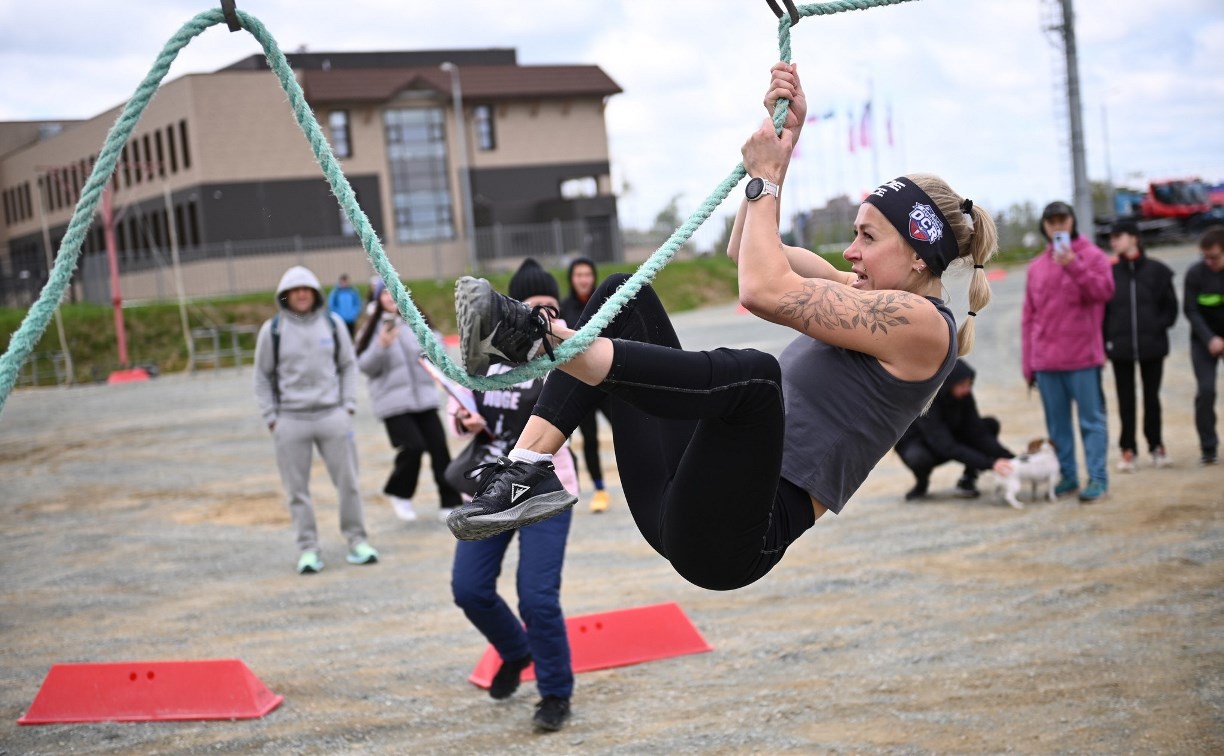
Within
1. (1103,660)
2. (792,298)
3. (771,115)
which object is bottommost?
(1103,660)

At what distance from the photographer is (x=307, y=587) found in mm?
8477

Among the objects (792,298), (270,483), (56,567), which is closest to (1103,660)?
(792,298)

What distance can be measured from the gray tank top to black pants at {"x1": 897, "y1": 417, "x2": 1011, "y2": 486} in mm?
6591

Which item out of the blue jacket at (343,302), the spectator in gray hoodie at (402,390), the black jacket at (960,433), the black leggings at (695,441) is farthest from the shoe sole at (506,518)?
the blue jacket at (343,302)

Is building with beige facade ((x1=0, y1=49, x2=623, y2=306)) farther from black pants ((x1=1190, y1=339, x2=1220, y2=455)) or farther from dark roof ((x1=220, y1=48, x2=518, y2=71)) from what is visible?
black pants ((x1=1190, y1=339, x2=1220, y2=455))

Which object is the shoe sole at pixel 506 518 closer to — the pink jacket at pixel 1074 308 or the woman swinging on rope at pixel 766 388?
the woman swinging on rope at pixel 766 388

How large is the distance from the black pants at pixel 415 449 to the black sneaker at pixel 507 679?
13.9ft

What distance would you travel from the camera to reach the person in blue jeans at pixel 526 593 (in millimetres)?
5449

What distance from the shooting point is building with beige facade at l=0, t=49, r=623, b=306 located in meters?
38.4

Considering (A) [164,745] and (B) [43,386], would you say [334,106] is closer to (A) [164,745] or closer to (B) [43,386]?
(B) [43,386]

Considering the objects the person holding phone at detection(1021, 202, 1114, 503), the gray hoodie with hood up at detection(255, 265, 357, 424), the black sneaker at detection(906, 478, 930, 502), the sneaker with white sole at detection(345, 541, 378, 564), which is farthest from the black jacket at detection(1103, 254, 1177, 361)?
the gray hoodie with hood up at detection(255, 265, 357, 424)

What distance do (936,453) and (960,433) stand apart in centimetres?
26

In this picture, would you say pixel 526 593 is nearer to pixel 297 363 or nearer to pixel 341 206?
pixel 341 206

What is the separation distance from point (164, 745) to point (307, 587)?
10.1 feet
